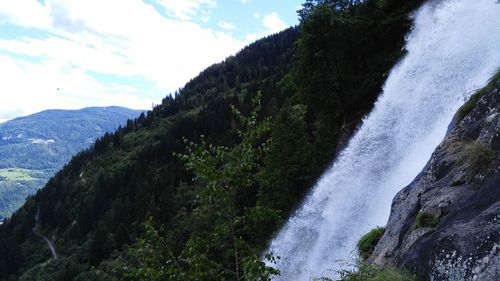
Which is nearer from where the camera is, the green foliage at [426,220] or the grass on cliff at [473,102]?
A: the green foliage at [426,220]

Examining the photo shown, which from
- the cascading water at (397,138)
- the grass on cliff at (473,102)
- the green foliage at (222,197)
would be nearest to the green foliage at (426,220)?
the green foliage at (222,197)

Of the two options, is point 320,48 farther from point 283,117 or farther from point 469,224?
point 469,224

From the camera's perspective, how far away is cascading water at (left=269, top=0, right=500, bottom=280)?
15.5 m

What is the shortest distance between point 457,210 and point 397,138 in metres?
11.4

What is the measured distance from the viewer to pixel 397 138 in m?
18.0

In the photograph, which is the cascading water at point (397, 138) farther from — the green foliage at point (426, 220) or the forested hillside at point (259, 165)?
the green foliage at point (426, 220)

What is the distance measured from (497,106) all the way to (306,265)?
10.8 metres

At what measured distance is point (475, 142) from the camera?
26.3ft

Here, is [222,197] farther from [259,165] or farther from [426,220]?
[426,220]

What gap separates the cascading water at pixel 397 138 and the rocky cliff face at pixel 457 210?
5.03 meters

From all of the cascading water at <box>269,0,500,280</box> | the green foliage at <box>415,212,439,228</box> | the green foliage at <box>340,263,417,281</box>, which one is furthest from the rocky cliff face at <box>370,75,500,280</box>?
the cascading water at <box>269,0,500,280</box>

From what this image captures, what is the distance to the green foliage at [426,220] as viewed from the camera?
7453 mm

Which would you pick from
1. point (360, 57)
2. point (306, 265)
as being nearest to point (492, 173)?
point (306, 265)

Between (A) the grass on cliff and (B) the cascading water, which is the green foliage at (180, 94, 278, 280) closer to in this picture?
(A) the grass on cliff
